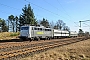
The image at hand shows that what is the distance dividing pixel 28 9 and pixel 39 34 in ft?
122

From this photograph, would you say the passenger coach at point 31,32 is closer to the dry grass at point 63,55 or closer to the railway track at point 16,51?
the railway track at point 16,51

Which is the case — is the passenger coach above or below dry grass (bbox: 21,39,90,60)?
above

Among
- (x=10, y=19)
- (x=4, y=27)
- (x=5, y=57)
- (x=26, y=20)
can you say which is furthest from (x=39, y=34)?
(x=10, y=19)

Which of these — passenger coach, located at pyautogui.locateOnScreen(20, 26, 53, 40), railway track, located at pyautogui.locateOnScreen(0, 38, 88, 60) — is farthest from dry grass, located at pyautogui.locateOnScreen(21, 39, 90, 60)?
passenger coach, located at pyautogui.locateOnScreen(20, 26, 53, 40)

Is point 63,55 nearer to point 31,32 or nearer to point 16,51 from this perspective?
point 16,51

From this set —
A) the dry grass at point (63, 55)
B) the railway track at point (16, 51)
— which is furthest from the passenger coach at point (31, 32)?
the dry grass at point (63, 55)

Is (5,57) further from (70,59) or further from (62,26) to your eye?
(62,26)

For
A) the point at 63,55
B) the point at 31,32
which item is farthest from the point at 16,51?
the point at 31,32

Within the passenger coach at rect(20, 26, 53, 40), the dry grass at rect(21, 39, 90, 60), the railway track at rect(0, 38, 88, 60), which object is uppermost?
the passenger coach at rect(20, 26, 53, 40)

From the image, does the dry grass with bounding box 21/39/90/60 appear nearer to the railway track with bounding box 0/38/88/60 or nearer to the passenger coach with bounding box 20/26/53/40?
the railway track with bounding box 0/38/88/60

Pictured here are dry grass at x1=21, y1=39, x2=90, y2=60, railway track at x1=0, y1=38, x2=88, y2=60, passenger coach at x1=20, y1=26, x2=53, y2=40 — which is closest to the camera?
dry grass at x1=21, y1=39, x2=90, y2=60

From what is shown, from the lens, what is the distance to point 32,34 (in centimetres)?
3003

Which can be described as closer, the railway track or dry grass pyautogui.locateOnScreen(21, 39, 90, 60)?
dry grass pyautogui.locateOnScreen(21, 39, 90, 60)

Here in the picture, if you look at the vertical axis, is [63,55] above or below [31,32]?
below
